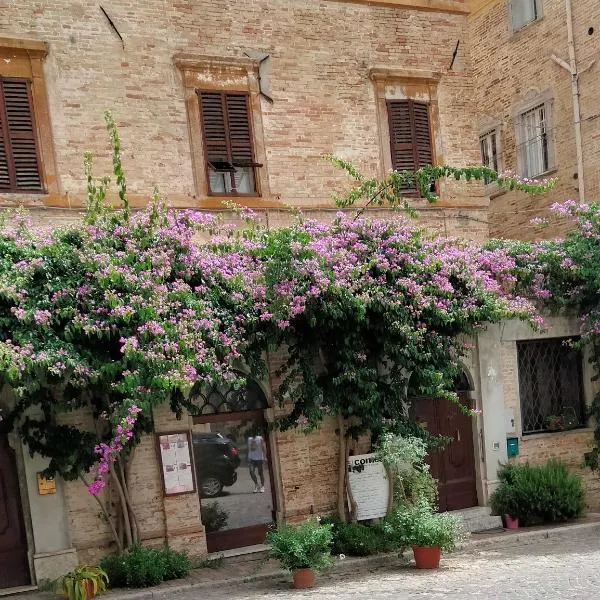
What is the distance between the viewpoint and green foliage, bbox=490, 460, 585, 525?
484 inches

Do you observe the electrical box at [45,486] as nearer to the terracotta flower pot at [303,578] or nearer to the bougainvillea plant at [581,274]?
the terracotta flower pot at [303,578]

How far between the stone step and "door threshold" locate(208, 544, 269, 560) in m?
3.38

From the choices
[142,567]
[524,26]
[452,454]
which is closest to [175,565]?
[142,567]

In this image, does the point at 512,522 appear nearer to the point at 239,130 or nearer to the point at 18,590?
the point at 18,590

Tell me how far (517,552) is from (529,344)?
4040 millimetres

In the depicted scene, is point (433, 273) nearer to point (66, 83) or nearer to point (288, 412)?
point (288, 412)

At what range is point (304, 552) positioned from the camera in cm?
923

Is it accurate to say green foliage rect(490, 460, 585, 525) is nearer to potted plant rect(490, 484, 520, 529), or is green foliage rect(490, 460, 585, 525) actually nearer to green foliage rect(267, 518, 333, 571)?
potted plant rect(490, 484, 520, 529)

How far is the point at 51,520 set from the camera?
10.1 metres

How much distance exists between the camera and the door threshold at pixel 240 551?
1120 centimetres

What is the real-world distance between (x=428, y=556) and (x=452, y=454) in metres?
3.26

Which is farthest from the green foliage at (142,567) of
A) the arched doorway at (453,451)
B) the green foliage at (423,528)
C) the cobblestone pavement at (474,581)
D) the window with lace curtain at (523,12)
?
the window with lace curtain at (523,12)

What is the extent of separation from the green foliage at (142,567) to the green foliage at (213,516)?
109 cm

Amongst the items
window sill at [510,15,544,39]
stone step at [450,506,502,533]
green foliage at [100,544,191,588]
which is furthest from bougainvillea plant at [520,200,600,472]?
green foliage at [100,544,191,588]
